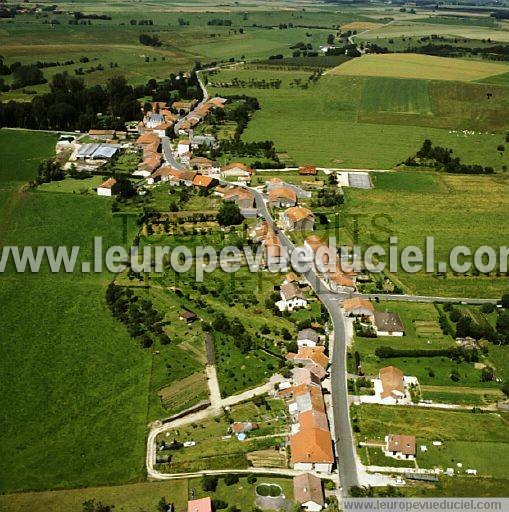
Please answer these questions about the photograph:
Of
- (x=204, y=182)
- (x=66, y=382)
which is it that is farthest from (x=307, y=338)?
(x=204, y=182)

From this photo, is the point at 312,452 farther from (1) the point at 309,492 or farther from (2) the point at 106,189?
(2) the point at 106,189

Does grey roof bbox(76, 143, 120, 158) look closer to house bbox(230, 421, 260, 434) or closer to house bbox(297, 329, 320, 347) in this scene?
house bbox(297, 329, 320, 347)

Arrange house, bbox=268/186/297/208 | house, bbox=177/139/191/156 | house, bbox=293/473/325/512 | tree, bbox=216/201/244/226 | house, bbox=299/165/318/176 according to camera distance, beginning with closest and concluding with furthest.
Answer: house, bbox=293/473/325/512, tree, bbox=216/201/244/226, house, bbox=268/186/297/208, house, bbox=299/165/318/176, house, bbox=177/139/191/156

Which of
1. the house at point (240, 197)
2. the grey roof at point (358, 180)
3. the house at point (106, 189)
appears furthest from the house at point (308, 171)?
the house at point (106, 189)

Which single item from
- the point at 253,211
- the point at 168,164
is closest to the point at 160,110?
the point at 168,164

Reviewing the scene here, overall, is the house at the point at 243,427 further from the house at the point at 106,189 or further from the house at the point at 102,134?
the house at the point at 102,134

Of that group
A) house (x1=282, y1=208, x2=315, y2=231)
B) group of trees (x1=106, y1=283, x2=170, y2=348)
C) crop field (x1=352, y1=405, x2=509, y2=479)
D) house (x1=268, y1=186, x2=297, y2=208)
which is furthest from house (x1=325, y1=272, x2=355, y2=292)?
house (x1=268, y1=186, x2=297, y2=208)
